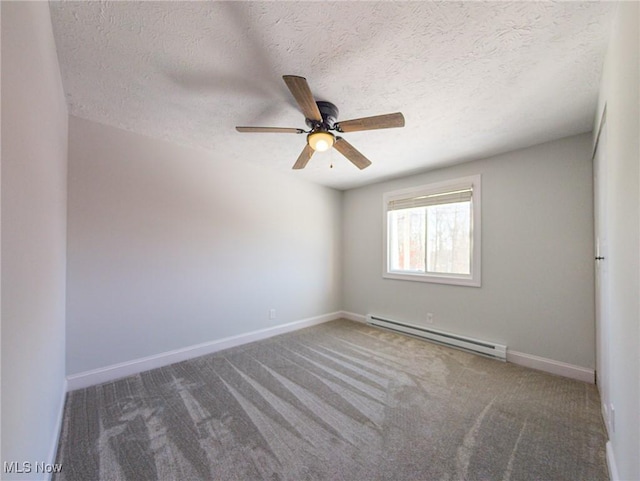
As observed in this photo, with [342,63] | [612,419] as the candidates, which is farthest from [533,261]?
[342,63]

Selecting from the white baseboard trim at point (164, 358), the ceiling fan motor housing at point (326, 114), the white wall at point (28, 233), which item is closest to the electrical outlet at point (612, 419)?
the ceiling fan motor housing at point (326, 114)

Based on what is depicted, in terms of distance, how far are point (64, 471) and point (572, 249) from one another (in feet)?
13.9

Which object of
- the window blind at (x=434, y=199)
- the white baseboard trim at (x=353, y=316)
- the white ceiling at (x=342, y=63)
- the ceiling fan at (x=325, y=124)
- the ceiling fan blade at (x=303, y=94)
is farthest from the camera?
the white baseboard trim at (x=353, y=316)

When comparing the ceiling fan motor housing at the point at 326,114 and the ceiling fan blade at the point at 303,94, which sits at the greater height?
the ceiling fan motor housing at the point at 326,114

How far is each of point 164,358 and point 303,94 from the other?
2.88m

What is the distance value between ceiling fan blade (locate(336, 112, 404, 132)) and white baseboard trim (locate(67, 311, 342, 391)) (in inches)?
110

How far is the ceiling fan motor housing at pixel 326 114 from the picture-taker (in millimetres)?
2020

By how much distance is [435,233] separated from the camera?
3.73 m

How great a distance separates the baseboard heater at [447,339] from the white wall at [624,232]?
146 cm

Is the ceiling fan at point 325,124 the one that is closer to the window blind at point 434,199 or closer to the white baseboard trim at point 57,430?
the window blind at point 434,199

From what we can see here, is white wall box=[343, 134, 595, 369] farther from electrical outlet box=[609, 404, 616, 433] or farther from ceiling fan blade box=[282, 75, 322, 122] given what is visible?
ceiling fan blade box=[282, 75, 322, 122]

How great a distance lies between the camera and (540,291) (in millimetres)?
2773

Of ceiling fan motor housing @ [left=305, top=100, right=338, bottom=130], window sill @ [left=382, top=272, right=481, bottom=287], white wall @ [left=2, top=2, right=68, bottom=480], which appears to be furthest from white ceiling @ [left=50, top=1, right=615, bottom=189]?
window sill @ [left=382, top=272, right=481, bottom=287]

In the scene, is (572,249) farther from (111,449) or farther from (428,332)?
(111,449)
